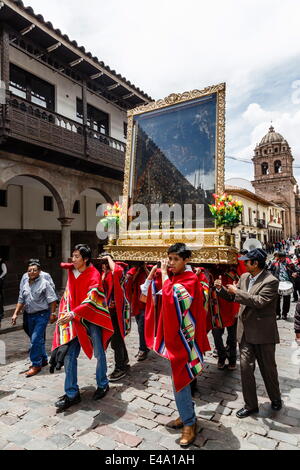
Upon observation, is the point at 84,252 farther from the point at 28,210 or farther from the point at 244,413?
the point at 28,210

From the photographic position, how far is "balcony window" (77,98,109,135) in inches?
534

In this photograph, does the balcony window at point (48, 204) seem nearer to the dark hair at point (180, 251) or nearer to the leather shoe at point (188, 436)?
the dark hair at point (180, 251)

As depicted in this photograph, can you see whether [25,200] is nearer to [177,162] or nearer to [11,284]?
[11,284]

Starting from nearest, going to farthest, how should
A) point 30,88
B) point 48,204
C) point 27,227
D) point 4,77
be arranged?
point 4,77 < point 30,88 < point 27,227 < point 48,204

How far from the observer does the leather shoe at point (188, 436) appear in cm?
288

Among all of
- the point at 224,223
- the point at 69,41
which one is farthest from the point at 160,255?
the point at 69,41

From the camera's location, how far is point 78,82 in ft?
39.9

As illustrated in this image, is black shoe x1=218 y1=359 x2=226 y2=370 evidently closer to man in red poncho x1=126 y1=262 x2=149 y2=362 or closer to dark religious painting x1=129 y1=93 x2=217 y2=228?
man in red poncho x1=126 y1=262 x2=149 y2=362

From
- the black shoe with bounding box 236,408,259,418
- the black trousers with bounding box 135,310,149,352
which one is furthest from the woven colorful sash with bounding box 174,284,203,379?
the black trousers with bounding box 135,310,149,352

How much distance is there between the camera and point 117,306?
14.7ft

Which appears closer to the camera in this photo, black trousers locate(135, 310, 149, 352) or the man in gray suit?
the man in gray suit

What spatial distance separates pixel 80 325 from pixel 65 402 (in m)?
0.94

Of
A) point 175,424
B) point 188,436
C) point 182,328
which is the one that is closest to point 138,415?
point 175,424

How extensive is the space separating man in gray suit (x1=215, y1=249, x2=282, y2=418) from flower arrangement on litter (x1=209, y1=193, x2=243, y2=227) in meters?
1.15
